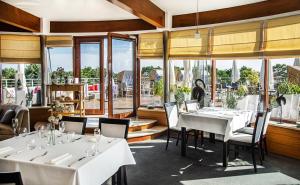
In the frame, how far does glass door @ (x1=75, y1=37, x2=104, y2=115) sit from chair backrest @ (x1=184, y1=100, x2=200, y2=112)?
114 inches

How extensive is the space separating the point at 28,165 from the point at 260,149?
11.6ft

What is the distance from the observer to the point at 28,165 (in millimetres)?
2371

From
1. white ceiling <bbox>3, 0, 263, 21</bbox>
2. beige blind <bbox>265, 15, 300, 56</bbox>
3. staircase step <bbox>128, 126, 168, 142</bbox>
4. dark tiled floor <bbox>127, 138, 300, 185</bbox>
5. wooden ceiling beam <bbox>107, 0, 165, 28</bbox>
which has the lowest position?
dark tiled floor <bbox>127, 138, 300, 185</bbox>

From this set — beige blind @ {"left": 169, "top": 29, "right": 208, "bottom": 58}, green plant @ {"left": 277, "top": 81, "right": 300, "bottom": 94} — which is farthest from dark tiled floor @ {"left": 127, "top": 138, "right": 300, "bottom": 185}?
beige blind @ {"left": 169, "top": 29, "right": 208, "bottom": 58}

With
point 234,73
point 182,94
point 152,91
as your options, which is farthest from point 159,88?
point 234,73

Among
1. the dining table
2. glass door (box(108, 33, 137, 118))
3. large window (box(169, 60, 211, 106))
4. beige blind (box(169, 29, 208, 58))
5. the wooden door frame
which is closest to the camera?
the dining table

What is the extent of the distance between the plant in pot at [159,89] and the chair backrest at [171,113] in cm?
149

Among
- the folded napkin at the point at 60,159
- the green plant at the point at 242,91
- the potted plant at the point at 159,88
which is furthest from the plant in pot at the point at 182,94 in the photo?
the folded napkin at the point at 60,159

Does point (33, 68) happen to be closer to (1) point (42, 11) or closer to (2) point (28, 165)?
(1) point (42, 11)

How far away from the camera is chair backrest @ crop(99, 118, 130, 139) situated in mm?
3461

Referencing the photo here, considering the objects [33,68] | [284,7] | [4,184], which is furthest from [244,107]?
[33,68]

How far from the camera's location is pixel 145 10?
5.18 meters

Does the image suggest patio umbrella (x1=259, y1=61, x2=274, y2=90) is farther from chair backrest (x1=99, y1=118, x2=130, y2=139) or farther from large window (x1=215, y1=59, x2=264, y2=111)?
chair backrest (x1=99, y1=118, x2=130, y2=139)

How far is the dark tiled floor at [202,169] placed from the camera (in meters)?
3.73
